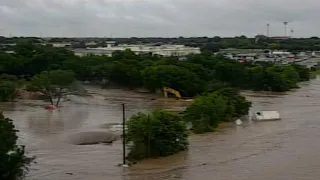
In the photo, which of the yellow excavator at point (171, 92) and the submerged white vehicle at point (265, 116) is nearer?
the submerged white vehicle at point (265, 116)

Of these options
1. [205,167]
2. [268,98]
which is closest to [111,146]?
[205,167]

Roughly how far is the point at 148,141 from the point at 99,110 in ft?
40.8

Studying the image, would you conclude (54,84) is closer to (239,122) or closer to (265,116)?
(239,122)

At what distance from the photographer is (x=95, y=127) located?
915 inches

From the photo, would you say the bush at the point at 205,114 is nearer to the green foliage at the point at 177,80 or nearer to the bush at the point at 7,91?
the green foliage at the point at 177,80

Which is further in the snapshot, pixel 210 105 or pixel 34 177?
pixel 210 105

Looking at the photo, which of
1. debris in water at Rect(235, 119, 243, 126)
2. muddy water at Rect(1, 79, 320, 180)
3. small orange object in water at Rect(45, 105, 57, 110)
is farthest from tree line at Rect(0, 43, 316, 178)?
small orange object in water at Rect(45, 105, 57, 110)

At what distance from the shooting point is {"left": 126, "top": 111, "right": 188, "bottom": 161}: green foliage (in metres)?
16.7

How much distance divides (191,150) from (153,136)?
2.08 metres

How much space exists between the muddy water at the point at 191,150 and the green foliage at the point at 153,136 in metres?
0.38

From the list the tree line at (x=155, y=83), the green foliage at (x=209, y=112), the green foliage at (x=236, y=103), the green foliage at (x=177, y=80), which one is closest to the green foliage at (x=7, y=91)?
the tree line at (x=155, y=83)

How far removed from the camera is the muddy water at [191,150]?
50.3ft

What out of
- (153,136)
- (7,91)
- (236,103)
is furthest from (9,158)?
(7,91)

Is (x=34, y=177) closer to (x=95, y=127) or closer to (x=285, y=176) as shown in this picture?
(x=285, y=176)
